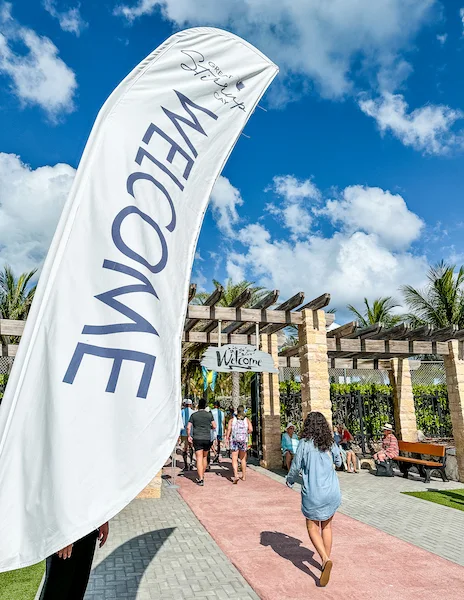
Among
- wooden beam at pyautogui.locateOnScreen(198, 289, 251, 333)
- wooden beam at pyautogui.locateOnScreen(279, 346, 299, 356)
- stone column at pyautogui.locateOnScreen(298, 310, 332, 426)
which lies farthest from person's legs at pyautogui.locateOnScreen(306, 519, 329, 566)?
wooden beam at pyautogui.locateOnScreen(279, 346, 299, 356)

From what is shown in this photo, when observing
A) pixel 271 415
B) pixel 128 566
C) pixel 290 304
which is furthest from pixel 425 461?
pixel 128 566

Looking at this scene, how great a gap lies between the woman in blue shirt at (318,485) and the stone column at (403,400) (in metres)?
10.5

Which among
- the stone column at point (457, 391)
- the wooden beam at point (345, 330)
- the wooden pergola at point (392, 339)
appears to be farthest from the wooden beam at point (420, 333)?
the wooden beam at point (345, 330)

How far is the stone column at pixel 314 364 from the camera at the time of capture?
1027 cm

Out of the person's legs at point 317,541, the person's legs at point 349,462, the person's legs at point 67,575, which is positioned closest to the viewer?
the person's legs at point 67,575

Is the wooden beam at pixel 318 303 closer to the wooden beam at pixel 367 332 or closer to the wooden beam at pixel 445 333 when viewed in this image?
the wooden beam at pixel 367 332

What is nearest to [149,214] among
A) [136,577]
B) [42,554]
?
[42,554]

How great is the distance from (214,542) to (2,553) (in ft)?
16.3

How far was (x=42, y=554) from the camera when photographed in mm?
1228

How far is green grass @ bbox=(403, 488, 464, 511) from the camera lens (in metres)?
8.09

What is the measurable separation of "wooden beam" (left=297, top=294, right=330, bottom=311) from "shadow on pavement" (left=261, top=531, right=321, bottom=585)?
213 inches

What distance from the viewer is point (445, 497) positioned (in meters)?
8.74

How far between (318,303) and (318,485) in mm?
6307

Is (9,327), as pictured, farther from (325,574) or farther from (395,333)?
(395,333)
